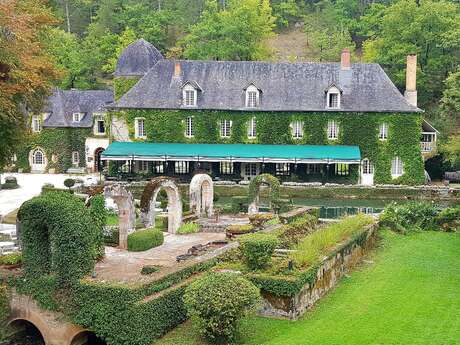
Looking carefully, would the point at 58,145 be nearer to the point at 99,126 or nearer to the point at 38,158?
the point at 38,158

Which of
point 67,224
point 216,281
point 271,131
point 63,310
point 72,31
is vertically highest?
point 72,31

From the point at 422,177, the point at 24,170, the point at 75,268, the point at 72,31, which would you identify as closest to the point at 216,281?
the point at 75,268

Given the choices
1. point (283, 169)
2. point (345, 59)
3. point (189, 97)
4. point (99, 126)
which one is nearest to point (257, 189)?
point (283, 169)

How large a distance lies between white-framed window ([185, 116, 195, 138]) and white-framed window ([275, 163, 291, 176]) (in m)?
6.87

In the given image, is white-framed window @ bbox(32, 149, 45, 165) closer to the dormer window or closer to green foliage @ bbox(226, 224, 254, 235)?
the dormer window

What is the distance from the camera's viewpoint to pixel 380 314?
1594 centimetres

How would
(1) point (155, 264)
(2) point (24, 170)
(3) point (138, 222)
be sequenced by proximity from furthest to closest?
(2) point (24, 170) → (3) point (138, 222) → (1) point (155, 264)

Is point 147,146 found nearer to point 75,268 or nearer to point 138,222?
point 138,222

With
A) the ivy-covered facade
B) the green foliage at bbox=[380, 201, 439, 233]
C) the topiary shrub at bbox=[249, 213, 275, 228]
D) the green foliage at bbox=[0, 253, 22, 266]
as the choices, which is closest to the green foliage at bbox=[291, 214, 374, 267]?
the green foliage at bbox=[380, 201, 439, 233]

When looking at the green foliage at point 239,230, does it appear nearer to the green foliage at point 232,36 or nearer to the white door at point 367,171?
the white door at point 367,171

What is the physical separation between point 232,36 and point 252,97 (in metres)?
19.7

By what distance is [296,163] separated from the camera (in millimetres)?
47031

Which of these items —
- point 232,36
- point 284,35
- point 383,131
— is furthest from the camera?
point 284,35

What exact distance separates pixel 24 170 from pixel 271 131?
20334mm
